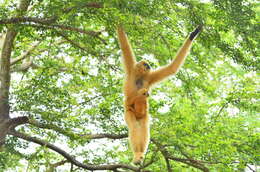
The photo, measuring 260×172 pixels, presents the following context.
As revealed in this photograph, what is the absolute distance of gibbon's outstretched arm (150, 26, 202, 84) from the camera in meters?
5.44

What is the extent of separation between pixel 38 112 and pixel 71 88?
7.32ft

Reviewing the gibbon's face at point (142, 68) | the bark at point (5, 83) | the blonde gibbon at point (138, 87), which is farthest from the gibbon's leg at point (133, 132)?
the bark at point (5, 83)

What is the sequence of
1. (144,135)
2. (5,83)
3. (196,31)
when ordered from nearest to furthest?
(196,31), (144,135), (5,83)

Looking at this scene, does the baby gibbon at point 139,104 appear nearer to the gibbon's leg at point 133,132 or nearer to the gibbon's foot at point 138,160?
the gibbon's leg at point 133,132

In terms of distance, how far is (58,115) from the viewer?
8.06 metres

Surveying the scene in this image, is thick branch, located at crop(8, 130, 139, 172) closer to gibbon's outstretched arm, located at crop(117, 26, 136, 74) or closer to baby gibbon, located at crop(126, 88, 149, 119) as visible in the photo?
baby gibbon, located at crop(126, 88, 149, 119)

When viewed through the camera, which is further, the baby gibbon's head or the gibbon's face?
the gibbon's face

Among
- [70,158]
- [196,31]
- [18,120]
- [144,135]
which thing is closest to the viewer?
[196,31]

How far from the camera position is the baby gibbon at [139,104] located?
18.1 feet

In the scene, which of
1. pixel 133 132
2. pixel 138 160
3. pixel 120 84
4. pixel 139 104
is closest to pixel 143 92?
pixel 139 104

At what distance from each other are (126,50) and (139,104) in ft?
3.28

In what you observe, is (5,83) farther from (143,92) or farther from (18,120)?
(143,92)

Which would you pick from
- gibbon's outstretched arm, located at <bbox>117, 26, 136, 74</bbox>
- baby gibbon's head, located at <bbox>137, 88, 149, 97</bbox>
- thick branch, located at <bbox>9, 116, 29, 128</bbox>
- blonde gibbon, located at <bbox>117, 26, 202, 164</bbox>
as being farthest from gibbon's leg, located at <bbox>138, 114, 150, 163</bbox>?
thick branch, located at <bbox>9, 116, 29, 128</bbox>

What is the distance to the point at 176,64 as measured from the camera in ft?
19.1
